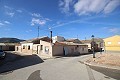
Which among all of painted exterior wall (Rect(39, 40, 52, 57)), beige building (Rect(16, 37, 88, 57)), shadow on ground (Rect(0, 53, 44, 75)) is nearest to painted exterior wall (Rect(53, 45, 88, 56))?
beige building (Rect(16, 37, 88, 57))

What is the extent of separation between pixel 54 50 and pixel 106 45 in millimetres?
25373

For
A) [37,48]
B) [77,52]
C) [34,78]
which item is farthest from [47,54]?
[34,78]

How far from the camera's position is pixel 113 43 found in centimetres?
4575

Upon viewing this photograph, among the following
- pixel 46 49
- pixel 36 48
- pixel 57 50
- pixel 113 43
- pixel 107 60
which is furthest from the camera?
pixel 113 43

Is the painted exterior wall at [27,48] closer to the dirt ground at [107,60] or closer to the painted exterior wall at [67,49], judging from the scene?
the painted exterior wall at [67,49]

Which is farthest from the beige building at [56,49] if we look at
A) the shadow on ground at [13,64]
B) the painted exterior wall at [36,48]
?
the shadow on ground at [13,64]

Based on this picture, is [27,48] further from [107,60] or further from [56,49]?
[107,60]

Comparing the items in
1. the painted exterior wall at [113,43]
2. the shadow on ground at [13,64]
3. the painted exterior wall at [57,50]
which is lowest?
the shadow on ground at [13,64]

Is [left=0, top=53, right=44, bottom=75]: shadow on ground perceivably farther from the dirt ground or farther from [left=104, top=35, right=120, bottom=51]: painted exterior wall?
[left=104, top=35, right=120, bottom=51]: painted exterior wall

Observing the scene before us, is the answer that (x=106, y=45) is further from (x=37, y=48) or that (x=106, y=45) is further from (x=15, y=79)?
(x=15, y=79)

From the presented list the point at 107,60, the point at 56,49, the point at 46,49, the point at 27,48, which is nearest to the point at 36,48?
the point at 46,49

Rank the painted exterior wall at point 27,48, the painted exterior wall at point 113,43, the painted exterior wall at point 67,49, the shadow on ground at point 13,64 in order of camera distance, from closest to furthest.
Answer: the shadow on ground at point 13,64 → the painted exterior wall at point 67,49 → the painted exterior wall at point 27,48 → the painted exterior wall at point 113,43

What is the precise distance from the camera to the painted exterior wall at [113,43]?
147 ft

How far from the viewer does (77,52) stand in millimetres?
37344
